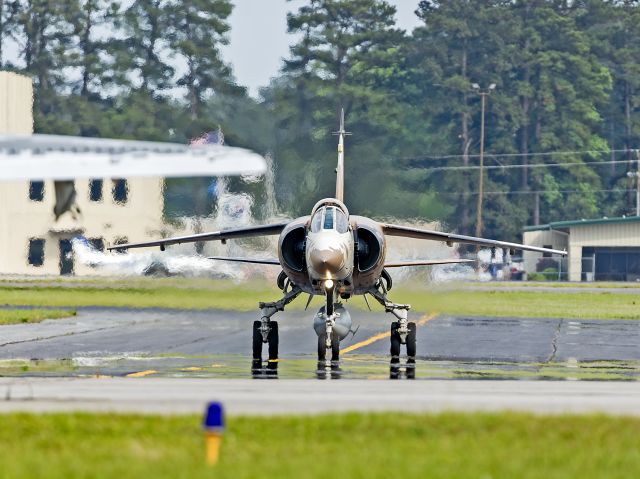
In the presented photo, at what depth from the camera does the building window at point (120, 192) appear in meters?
44.1

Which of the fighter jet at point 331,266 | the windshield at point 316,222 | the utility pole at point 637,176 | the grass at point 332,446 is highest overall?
the utility pole at point 637,176

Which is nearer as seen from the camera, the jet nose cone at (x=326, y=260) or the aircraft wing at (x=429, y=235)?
the jet nose cone at (x=326, y=260)

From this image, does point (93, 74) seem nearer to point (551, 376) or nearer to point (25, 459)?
point (551, 376)

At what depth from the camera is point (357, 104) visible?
62688 millimetres

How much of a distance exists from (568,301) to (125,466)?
4693 cm

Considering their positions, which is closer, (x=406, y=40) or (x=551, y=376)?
(x=551, y=376)

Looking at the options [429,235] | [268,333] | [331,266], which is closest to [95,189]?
[429,235]

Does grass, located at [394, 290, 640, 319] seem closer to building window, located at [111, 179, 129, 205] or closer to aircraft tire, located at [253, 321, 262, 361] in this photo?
building window, located at [111, 179, 129, 205]

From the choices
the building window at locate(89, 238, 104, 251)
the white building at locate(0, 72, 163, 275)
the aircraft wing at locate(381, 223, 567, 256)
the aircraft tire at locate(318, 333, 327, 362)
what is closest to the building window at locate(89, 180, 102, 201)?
the white building at locate(0, 72, 163, 275)

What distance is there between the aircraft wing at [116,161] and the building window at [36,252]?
37891 mm

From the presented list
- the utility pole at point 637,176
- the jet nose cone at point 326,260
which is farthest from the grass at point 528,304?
the utility pole at point 637,176

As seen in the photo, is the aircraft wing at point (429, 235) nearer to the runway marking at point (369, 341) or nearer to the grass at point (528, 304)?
the runway marking at point (369, 341)

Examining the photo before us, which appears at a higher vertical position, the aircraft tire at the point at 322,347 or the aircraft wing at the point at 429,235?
the aircraft wing at the point at 429,235

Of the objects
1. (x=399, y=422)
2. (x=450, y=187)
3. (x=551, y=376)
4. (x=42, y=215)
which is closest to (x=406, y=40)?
(x=450, y=187)
